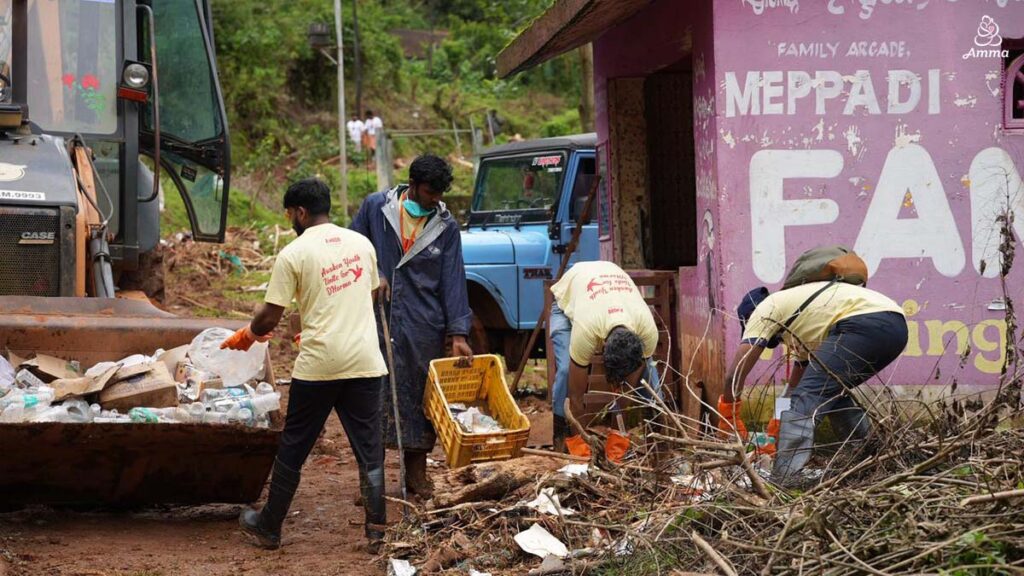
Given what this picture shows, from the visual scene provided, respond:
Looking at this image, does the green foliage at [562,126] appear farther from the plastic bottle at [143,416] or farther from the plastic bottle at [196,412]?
the plastic bottle at [143,416]

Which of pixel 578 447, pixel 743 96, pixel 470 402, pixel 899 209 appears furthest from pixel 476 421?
pixel 899 209

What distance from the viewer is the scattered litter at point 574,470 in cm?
591

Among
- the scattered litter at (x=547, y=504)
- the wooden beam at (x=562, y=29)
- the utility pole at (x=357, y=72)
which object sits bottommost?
the scattered litter at (x=547, y=504)

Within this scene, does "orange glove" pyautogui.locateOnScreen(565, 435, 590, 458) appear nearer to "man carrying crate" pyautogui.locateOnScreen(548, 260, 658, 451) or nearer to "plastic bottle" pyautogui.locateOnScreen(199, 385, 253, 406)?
"man carrying crate" pyautogui.locateOnScreen(548, 260, 658, 451)

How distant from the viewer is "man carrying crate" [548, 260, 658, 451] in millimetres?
7090

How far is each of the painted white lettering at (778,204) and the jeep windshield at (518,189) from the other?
3653 millimetres

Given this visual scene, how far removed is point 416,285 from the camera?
6.95 metres

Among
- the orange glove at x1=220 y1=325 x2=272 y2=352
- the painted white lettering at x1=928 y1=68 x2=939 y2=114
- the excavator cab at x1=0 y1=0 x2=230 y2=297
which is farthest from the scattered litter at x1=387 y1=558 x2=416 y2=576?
the painted white lettering at x1=928 y1=68 x2=939 y2=114

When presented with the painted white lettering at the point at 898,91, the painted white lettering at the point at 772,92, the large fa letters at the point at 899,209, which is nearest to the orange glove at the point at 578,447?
the large fa letters at the point at 899,209

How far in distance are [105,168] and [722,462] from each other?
551 cm

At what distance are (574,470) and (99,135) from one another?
436cm

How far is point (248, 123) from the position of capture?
1161 inches

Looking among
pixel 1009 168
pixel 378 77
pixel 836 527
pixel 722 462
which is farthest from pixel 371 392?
pixel 378 77

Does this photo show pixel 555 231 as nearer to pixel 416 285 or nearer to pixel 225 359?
pixel 416 285
